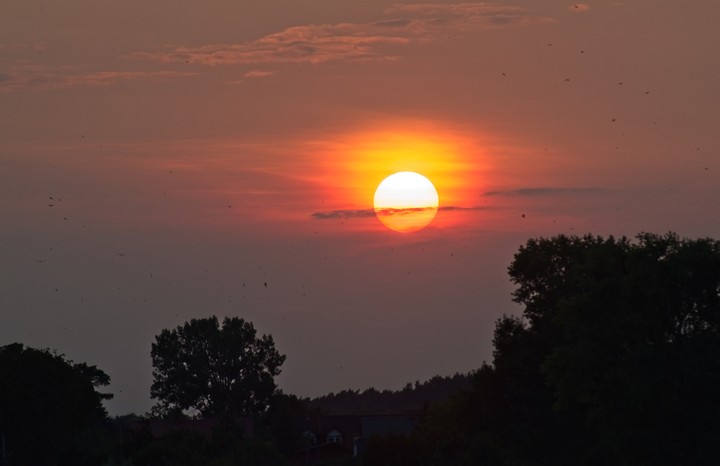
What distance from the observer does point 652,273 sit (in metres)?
65.7

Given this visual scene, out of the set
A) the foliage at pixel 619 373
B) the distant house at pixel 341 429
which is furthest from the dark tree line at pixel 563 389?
the distant house at pixel 341 429

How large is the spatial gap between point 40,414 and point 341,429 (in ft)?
258

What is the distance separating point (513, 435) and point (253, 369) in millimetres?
98715

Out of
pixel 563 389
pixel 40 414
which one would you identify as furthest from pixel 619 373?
pixel 40 414

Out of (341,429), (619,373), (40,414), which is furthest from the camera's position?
(341,429)

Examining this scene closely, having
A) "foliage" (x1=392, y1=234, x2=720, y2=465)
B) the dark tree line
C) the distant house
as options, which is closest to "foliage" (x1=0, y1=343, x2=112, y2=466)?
the dark tree line

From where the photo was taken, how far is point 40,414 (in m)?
93.9

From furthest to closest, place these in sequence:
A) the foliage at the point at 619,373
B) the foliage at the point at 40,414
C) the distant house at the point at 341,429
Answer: the distant house at the point at 341,429, the foliage at the point at 40,414, the foliage at the point at 619,373

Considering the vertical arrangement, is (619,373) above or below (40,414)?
below

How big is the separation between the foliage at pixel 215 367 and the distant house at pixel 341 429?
31.0 ft

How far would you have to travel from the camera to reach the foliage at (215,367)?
6885 inches

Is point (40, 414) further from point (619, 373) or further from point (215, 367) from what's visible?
point (215, 367)

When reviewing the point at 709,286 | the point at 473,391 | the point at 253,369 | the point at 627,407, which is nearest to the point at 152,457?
the point at 473,391

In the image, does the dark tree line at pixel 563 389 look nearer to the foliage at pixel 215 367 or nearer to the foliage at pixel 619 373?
the foliage at pixel 619 373
